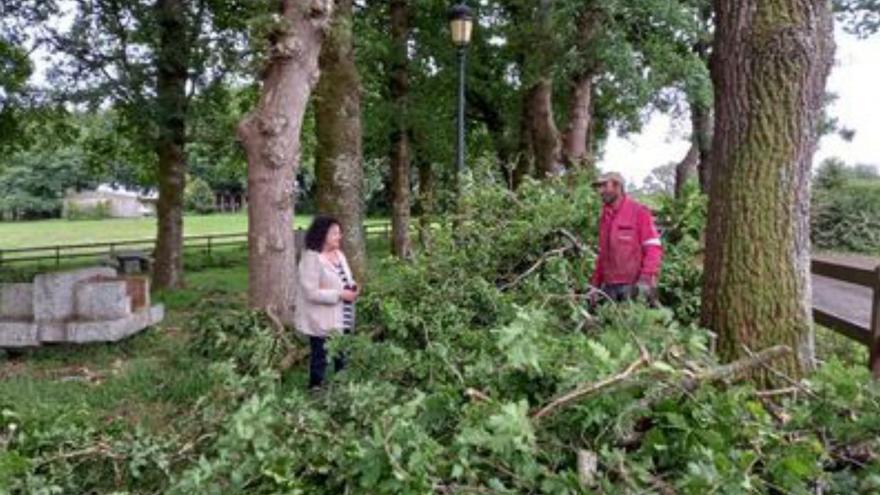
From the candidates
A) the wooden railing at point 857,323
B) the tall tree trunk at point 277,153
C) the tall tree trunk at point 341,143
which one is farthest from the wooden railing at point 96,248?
the wooden railing at point 857,323

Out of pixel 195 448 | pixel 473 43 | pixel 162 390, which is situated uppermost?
pixel 473 43

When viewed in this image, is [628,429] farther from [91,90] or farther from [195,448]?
[91,90]

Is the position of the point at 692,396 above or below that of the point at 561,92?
below

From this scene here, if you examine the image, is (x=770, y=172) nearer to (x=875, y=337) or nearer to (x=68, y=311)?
(x=875, y=337)

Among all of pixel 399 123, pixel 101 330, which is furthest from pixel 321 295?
pixel 399 123

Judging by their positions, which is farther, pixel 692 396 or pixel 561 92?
pixel 561 92

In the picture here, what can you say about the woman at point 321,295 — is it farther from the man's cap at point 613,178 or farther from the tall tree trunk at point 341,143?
the tall tree trunk at point 341,143

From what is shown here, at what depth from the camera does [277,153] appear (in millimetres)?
8461

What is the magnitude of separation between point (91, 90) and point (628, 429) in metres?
15.1

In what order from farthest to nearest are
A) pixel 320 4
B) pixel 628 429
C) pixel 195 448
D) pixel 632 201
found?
pixel 320 4 < pixel 632 201 < pixel 195 448 < pixel 628 429

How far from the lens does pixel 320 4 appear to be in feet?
28.8

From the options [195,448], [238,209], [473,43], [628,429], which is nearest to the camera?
Result: [628,429]

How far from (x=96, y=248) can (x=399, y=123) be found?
50.0 ft

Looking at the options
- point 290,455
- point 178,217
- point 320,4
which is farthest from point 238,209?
point 290,455
